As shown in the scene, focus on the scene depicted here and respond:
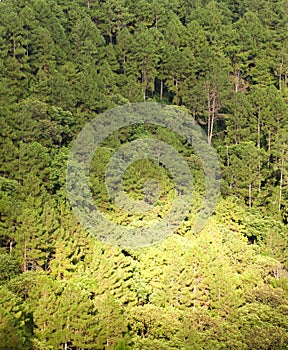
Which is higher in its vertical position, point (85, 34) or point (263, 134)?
point (85, 34)

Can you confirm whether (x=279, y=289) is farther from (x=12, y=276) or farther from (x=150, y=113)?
(x=150, y=113)

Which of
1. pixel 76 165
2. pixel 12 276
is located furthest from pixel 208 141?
pixel 12 276

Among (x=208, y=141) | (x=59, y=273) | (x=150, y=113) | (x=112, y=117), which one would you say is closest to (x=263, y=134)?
(x=208, y=141)

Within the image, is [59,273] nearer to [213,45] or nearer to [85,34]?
[85,34]

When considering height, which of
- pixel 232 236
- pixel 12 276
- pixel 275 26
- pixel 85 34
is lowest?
pixel 12 276

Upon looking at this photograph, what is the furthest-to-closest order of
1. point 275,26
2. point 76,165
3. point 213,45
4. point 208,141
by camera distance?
point 275,26
point 213,45
point 208,141
point 76,165

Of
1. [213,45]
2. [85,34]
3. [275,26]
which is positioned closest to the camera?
[85,34]

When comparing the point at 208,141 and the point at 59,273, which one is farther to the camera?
the point at 208,141
